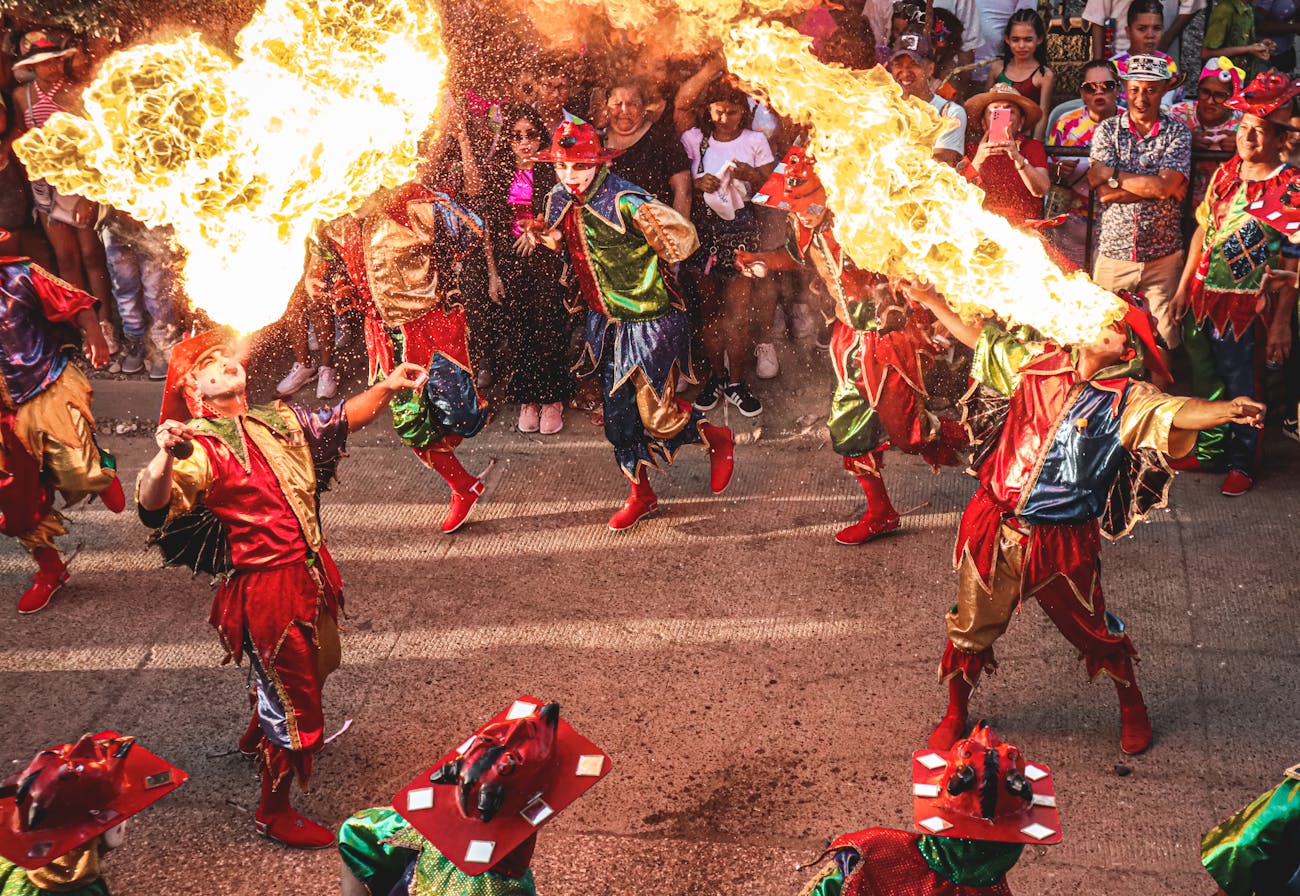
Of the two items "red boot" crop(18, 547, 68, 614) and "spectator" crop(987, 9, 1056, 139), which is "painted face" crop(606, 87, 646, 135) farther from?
"red boot" crop(18, 547, 68, 614)

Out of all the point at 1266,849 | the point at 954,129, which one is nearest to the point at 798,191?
the point at 954,129

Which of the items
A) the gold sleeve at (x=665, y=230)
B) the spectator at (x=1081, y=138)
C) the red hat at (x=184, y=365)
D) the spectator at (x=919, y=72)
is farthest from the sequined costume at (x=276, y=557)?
the spectator at (x=1081, y=138)

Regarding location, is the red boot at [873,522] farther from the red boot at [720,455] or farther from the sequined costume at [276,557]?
the sequined costume at [276,557]

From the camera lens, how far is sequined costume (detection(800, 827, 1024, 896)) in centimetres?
327

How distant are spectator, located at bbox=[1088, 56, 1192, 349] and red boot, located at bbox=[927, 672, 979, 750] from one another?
10.8 ft

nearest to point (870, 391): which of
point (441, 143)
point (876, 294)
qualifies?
point (876, 294)

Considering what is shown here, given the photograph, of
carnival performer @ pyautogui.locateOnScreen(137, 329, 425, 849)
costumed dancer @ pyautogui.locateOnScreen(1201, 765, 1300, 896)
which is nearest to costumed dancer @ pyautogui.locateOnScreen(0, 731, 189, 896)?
carnival performer @ pyautogui.locateOnScreen(137, 329, 425, 849)

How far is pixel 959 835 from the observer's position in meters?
3.20

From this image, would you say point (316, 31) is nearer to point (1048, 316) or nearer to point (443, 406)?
point (443, 406)

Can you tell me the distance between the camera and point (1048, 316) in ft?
14.6

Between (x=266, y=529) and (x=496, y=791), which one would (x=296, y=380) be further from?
(x=496, y=791)

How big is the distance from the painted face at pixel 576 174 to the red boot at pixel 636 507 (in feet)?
4.90

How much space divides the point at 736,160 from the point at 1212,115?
2.76m

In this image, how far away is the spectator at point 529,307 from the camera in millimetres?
8125
